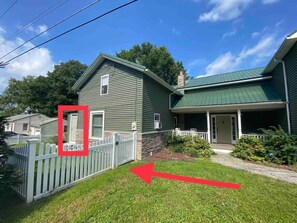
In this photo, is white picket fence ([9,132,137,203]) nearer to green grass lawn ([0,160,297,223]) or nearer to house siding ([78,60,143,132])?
green grass lawn ([0,160,297,223])

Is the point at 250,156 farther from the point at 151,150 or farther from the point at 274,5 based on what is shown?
the point at 274,5

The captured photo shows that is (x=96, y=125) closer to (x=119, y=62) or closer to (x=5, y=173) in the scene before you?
(x=119, y=62)

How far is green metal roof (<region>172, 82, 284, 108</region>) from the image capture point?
30.6 feet

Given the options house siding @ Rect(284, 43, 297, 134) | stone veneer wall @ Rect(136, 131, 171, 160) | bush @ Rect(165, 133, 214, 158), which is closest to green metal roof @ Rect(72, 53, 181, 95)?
stone veneer wall @ Rect(136, 131, 171, 160)

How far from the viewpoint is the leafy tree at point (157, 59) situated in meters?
27.7

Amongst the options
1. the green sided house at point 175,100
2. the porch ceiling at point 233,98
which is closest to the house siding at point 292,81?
the green sided house at point 175,100

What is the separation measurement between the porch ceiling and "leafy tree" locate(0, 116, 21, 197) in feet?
32.7

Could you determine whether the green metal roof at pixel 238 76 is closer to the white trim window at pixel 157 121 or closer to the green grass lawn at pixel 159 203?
the white trim window at pixel 157 121

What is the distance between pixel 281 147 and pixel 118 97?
29.7 feet

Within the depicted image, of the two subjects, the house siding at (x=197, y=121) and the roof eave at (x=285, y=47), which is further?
the house siding at (x=197, y=121)

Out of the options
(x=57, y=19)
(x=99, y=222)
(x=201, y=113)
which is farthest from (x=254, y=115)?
(x=57, y=19)

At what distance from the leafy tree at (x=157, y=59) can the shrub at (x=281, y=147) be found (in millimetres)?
22179

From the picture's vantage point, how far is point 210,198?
3912mm

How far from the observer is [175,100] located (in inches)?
531
